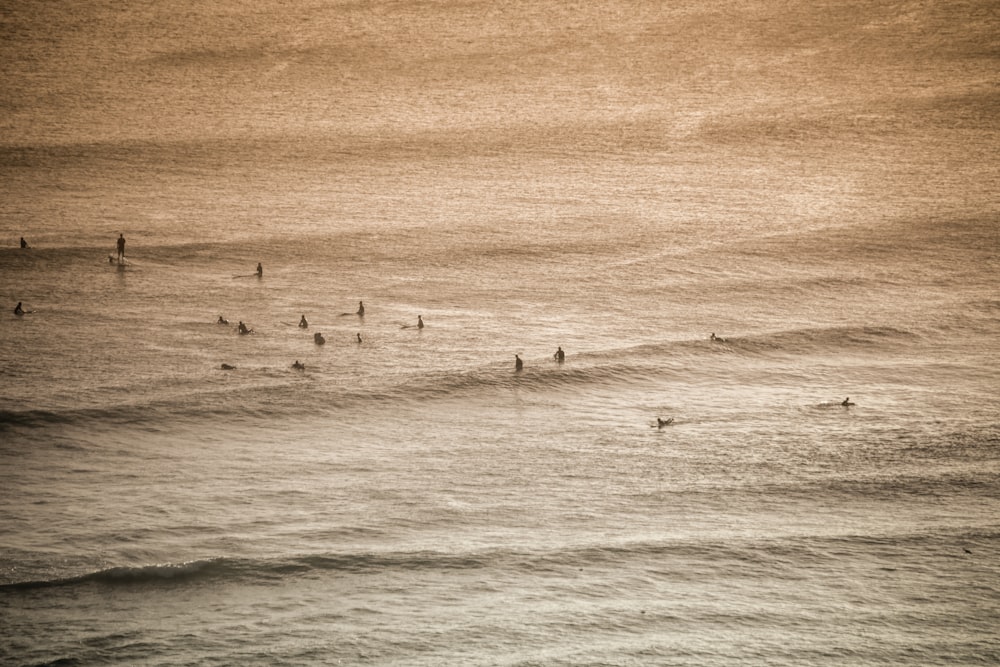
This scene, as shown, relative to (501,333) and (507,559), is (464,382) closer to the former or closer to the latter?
(501,333)

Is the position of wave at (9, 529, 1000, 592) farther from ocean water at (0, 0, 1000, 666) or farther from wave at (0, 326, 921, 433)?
wave at (0, 326, 921, 433)

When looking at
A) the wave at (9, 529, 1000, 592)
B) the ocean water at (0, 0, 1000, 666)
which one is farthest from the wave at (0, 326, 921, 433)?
the wave at (9, 529, 1000, 592)

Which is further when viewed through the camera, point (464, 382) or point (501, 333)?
point (501, 333)

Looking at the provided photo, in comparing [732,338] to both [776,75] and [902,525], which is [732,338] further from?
[776,75]

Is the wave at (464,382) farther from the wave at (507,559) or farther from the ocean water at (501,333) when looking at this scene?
the wave at (507,559)

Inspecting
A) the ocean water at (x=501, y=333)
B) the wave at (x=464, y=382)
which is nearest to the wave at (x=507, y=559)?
the ocean water at (x=501, y=333)

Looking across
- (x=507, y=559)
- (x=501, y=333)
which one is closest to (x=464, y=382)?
(x=501, y=333)
